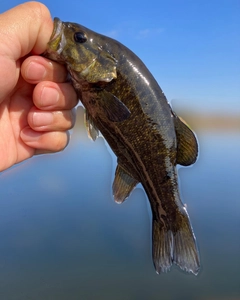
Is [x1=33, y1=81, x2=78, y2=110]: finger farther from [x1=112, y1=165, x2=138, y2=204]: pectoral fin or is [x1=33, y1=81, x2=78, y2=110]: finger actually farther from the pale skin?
[x1=112, y1=165, x2=138, y2=204]: pectoral fin

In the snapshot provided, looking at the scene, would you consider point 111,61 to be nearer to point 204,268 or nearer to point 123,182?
Result: point 123,182

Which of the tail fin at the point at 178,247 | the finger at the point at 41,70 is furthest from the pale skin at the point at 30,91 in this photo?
the tail fin at the point at 178,247

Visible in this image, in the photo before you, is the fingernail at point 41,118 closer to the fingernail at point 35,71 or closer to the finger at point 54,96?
the finger at point 54,96

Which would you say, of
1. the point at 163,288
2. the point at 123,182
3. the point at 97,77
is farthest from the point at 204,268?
the point at 97,77

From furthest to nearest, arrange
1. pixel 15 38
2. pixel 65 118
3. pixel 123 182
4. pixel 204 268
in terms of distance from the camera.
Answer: pixel 204 268 < pixel 65 118 < pixel 123 182 < pixel 15 38

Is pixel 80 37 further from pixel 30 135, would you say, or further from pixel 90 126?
pixel 30 135

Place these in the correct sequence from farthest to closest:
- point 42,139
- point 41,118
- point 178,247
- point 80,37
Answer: point 42,139 → point 41,118 → point 178,247 → point 80,37

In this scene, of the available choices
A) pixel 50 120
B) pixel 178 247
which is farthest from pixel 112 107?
pixel 178 247
